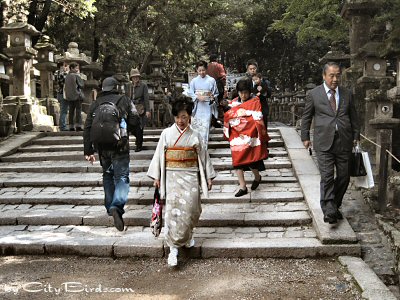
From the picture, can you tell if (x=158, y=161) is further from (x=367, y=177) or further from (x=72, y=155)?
(x=72, y=155)

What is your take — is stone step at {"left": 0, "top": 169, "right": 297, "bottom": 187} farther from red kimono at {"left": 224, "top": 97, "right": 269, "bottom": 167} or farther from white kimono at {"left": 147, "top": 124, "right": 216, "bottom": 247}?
white kimono at {"left": 147, "top": 124, "right": 216, "bottom": 247}

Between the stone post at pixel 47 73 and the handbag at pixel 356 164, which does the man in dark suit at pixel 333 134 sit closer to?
the handbag at pixel 356 164

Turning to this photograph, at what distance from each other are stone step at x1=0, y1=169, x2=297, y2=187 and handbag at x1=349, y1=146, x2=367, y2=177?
2045 millimetres

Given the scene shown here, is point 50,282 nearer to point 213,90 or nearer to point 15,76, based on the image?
point 213,90

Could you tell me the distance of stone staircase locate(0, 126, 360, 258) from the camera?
5184mm

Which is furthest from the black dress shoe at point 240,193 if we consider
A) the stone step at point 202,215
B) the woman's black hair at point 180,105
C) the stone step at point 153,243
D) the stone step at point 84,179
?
the woman's black hair at point 180,105

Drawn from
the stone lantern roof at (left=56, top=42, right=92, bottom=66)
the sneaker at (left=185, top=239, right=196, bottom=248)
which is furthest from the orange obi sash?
the stone lantern roof at (left=56, top=42, right=92, bottom=66)

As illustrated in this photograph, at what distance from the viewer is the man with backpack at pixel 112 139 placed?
5.70 m

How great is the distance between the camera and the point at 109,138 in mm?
5676

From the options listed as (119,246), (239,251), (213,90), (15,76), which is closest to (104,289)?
(119,246)

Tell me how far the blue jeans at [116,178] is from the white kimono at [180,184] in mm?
909

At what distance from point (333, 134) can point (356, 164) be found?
502 mm

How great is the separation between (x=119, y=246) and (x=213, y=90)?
400 centimetres

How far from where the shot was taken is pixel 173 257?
191 inches
